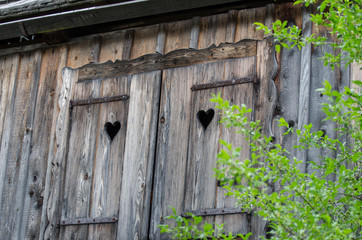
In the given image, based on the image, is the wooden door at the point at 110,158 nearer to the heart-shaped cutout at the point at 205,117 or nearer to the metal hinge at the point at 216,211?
the heart-shaped cutout at the point at 205,117

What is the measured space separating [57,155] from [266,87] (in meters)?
2.26

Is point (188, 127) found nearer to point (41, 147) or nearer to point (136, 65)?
point (136, 65)

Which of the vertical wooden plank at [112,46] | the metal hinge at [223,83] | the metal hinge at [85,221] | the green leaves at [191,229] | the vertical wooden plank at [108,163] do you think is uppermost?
the vertical wooden plank at [112,46]

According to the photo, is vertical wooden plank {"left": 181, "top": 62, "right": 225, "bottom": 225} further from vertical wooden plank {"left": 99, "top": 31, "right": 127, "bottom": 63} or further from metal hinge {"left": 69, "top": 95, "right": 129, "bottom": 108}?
vertical wooden plank {"left": 99, "top": 31, "right": 127, "bottom": 63}

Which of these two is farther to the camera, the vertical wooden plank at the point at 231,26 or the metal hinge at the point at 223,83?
the vertical wooden plank at the point at 231,26

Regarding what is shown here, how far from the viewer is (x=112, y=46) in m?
7.15

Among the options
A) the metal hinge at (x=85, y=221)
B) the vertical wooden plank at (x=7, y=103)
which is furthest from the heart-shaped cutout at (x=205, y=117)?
the vertical wooden plank at (x=7, y=103)

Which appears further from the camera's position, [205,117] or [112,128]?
[112,128]

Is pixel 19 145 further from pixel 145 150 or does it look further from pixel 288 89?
pixel 288 89

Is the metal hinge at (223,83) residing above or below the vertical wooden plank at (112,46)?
below

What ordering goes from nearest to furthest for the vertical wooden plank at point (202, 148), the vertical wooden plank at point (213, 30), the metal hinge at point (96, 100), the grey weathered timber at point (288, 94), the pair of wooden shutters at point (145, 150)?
1. the grey weathered timber at point (288, 94)
2. the vertical wooden plank at point (202, 148)
3. the pair of wooden shutters at point (145, 150)
4. the vertical wooden plank at point (213, 30)
5. the metal hinge at point (96, 100)

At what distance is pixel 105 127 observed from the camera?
22.1ft

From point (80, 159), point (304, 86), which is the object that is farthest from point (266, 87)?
point (80, 159)

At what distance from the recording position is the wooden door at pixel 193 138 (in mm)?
6039
